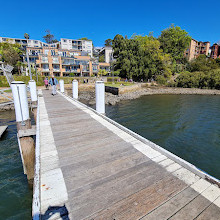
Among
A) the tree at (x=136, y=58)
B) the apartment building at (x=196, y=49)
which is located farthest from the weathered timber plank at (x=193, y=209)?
the apartment building at (x=196, y=49)

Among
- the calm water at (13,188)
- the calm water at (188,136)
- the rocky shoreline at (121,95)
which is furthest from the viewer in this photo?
the rocky shoreline at (121,95)

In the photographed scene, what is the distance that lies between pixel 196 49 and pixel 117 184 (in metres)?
86.8

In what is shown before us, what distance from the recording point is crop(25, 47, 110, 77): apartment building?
1689 inches

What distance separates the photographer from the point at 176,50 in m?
53.0

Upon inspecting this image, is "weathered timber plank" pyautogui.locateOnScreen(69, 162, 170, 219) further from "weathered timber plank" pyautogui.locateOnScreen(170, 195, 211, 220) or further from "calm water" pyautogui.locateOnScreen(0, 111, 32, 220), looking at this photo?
"calm water" pyautogui.locateOnScreen(0, 111, 32, 220)

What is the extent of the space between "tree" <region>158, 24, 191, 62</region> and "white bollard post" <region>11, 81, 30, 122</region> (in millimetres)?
56753

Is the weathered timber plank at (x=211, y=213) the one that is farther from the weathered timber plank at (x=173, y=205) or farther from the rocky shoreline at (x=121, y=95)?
the rocky shoreline at (x=121, y=95)

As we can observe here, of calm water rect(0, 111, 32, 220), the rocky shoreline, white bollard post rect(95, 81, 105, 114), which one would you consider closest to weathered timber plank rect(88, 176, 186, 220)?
calm water rect(0, 111, 32, 220)

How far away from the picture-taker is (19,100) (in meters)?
5.66

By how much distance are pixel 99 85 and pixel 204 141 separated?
8.47 metres

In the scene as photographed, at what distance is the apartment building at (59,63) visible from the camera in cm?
4291

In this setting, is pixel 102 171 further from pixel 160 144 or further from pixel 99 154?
pixel 160 144

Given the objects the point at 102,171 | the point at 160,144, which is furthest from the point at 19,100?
the point at 160,144

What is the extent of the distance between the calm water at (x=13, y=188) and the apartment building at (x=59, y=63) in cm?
3952
